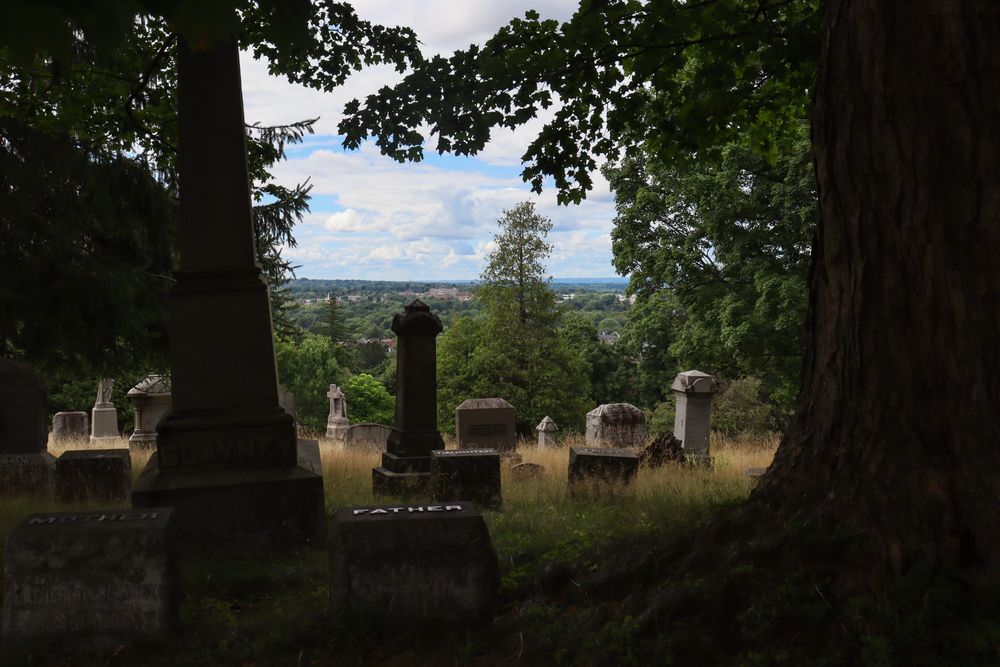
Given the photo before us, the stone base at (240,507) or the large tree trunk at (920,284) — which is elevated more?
the large tree trunk at (920,284)

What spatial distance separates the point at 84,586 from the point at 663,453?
370 inches

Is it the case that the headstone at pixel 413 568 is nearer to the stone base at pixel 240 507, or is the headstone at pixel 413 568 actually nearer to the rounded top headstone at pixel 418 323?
the stone base at pixel 240 507

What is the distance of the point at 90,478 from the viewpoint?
8172 millimetres

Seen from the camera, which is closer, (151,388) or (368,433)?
(151,388)

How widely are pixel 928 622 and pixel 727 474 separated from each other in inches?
293

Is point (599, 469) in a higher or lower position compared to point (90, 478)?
lower

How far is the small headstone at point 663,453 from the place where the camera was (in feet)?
40.0

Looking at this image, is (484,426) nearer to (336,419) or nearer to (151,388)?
(151,388)

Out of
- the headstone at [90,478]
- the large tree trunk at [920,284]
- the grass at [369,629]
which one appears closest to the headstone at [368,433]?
the headstone at [90,478]

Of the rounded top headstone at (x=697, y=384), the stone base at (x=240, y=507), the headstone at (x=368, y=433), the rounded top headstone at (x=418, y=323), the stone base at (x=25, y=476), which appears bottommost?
the headstone at (x=368, y=433)

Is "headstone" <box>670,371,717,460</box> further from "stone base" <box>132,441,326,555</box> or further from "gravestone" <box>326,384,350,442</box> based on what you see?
"gravestone" <box>326,384,350,442</box>

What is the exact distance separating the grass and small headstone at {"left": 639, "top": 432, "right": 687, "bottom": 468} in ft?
13.0

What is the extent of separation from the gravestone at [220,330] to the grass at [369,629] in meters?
0.81

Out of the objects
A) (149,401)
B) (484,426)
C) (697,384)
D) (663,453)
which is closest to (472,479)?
(663,453)
